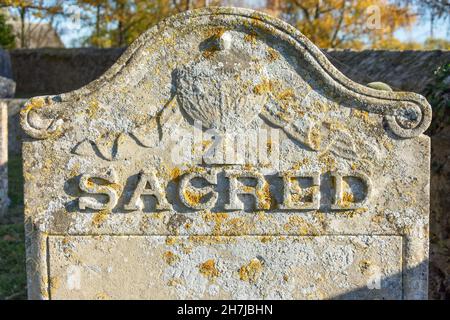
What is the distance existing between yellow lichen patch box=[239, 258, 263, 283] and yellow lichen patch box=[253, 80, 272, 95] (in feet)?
2.68

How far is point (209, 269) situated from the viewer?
2.71 metres

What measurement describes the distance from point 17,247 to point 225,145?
324cm

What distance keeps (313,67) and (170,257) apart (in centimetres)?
115

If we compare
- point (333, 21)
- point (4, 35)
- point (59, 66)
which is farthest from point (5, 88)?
point (333, 21)

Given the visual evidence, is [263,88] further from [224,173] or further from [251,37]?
[224,173]

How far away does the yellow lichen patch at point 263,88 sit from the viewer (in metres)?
2.62

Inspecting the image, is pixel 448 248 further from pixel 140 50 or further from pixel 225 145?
pixel 140 50

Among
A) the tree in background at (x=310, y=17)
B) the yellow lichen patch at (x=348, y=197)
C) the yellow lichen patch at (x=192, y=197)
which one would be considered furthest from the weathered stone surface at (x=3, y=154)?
the tree in background at (x=310, y=17)

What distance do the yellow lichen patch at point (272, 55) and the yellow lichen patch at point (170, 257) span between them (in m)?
1.06

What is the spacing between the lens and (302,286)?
271 cm

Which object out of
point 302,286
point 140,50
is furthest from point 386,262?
point 140,50

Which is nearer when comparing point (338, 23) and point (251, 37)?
point (251, 37)

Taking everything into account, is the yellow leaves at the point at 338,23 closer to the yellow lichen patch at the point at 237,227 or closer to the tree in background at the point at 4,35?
the tree in background at the point at 4,35

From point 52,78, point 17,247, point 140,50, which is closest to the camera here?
point 140,50
